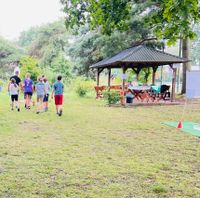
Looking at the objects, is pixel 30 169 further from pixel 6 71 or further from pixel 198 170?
pixel 6 71

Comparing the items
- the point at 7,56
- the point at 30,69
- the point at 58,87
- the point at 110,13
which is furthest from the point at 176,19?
the point at 7,56

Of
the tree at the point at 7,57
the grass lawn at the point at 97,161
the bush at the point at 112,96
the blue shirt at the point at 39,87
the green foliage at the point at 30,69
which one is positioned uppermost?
the tree at the point at 7,57

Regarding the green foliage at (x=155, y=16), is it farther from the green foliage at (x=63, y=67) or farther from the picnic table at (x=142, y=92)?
the green foliage at (x=63, y=67)

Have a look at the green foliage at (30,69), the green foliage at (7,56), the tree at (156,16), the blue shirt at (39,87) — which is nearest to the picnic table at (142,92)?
the blue shirt at (39,87)

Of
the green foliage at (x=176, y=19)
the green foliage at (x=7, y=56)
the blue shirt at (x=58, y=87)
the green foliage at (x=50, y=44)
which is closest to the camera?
the green foliage at (x=176, y=19)

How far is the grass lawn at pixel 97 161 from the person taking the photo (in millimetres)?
4109

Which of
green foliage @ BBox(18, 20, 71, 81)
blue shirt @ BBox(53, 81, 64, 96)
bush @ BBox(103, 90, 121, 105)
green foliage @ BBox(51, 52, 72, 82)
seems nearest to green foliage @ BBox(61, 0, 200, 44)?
blue shirt @ BBox(53, 81, 64, 96)

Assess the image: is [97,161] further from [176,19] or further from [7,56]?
[7,56]

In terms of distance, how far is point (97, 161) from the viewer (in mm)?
5477

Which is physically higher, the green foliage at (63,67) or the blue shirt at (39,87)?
the green foliage at (63,67)

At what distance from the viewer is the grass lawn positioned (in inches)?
162

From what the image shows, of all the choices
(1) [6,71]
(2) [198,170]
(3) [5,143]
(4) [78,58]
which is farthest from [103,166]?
(1) [6,71]

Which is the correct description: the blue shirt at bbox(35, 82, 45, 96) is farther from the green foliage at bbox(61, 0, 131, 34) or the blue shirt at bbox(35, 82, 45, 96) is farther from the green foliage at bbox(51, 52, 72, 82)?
the green foliage at bbox(51, 52, 72, 82)

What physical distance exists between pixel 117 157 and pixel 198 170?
1.39 m
